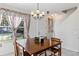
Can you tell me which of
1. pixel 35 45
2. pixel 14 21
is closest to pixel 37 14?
pixel 14 21

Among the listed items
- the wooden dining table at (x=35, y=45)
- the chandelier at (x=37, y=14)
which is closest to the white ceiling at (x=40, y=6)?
the chandelier at (x=37, y=14)

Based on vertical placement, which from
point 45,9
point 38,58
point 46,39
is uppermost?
point 45,9

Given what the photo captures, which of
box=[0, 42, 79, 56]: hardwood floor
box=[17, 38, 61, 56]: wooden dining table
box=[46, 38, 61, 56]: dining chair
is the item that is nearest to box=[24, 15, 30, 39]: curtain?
box=[17, 38, 61, 56]: wooden dining table

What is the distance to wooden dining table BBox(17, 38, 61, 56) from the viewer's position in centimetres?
173

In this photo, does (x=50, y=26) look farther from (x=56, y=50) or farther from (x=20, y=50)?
(x=20, y=50)

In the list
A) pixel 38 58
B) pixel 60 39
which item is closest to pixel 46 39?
pixel 60 39

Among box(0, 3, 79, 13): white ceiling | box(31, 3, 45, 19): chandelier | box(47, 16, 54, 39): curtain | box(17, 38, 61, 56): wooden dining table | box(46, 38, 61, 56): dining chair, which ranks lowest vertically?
box(46, 38, 61, 56): dining chair

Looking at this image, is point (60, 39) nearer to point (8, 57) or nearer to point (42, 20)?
point (42, 20)

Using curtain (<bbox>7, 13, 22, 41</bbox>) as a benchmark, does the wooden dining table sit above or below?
below

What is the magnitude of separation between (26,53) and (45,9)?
0.85 m

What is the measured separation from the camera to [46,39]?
182cm

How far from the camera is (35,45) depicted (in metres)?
1.76

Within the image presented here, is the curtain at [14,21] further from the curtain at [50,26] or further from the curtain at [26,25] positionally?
the curtain at [50,26]

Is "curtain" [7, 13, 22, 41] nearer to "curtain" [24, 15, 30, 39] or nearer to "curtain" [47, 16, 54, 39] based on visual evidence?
"curtain" [24, 15, 30, 39]
